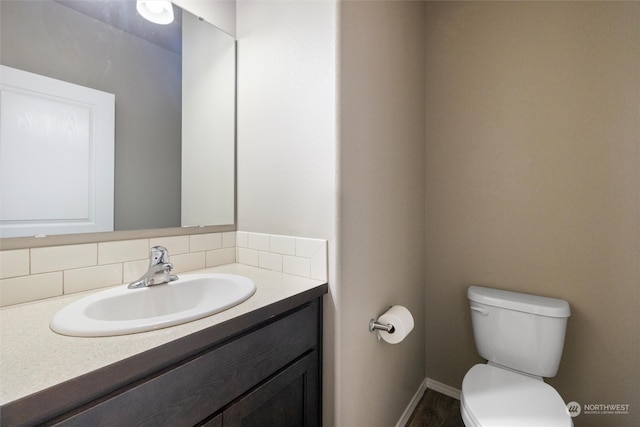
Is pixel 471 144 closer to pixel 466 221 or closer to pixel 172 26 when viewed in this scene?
pixel 466 221

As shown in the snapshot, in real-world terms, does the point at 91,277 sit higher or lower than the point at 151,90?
lower

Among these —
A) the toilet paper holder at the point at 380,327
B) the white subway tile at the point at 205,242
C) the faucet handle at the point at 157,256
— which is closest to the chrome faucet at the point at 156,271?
the faucet handle at the point at 157,256

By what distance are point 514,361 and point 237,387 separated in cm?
131

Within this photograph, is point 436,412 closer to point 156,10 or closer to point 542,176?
point 542,176

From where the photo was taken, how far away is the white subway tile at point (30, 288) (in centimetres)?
76

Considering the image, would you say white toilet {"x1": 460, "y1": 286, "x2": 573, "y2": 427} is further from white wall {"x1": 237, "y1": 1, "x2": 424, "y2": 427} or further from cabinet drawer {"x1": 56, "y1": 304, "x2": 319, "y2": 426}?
cabinet drawer {"x1": 56, "y1": 304, "x2": 319, "y2": 426}

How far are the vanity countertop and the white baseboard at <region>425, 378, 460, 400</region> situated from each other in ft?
4.64

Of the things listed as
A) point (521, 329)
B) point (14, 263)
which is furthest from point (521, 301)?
point (14, 263)

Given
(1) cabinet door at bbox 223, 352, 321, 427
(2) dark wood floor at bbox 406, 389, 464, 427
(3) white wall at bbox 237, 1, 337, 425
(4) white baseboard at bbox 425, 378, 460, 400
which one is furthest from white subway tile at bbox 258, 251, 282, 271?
(4) white baseboard at bbox 425, 378, 460, 400

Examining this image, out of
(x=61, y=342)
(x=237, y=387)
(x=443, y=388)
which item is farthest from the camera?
(x=443, y=388)

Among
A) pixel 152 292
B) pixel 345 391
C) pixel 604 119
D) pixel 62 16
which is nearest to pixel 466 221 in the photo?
pixel 604 119

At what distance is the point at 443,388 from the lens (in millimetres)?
1714

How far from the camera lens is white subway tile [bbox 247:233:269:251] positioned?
1.22m

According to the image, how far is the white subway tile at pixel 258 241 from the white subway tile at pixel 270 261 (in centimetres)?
3
